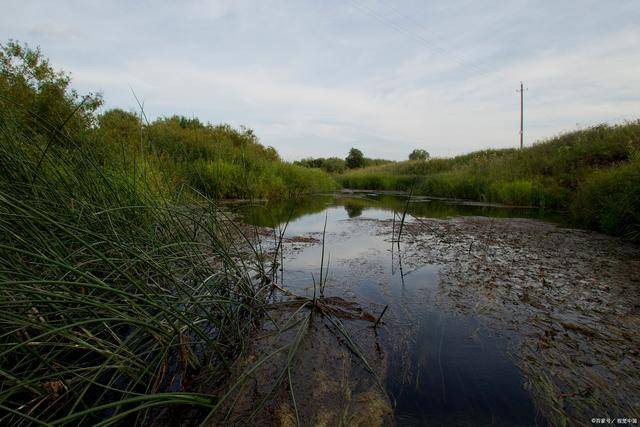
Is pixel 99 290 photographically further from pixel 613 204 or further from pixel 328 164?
pixel 328 164

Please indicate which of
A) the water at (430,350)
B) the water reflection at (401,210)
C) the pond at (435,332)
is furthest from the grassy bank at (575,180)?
the water at (430,350)

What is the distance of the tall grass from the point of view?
1017 mm

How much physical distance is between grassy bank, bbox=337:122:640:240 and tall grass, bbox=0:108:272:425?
552cm

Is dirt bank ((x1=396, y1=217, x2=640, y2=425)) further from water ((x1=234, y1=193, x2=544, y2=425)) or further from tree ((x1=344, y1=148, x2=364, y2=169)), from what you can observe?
tree ((x1=344, y1=148, x2=364, y2=169))

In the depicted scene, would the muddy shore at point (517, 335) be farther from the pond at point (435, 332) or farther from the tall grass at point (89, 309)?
the tall grass at point (89, 309)

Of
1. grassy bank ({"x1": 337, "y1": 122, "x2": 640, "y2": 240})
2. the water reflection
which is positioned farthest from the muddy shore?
the water reflection

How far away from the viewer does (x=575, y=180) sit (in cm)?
903

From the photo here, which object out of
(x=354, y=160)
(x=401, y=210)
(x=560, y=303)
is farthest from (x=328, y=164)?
(x=560, y=303)

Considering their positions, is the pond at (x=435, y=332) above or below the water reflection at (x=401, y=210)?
below

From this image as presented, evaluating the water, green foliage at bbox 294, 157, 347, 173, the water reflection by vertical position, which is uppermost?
green foliage at bbox 294, 157, 347, 173

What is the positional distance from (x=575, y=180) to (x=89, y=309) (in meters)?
11.6

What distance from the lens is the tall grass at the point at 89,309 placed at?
1017mm

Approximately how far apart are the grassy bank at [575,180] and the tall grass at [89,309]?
552cm

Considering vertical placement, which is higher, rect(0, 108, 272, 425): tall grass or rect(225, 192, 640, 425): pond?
rect(0, 108, 272, 425): tall grass
